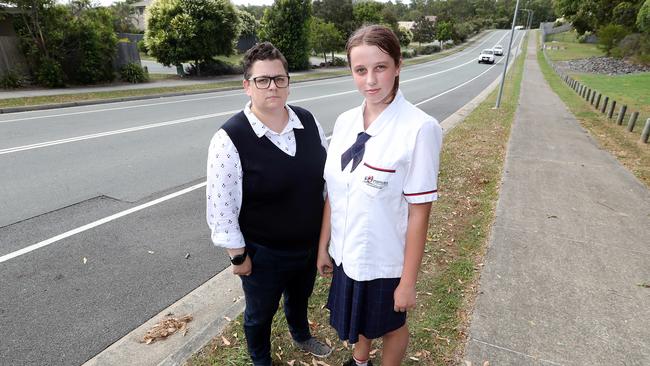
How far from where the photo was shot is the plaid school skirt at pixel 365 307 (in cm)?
204

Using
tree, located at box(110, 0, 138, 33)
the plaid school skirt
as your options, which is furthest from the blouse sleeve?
tree, located at box(110, 0, 138, 33)

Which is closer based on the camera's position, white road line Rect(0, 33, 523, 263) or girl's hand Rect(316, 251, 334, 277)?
girl's hand Rect(316, 251, 334, 277)

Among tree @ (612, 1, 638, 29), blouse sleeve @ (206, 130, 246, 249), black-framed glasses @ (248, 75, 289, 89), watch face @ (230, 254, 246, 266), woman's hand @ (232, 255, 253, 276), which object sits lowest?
woman's hand @ (232, 255, 253, 276)

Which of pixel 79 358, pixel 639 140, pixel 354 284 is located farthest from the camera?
pixel 639 140

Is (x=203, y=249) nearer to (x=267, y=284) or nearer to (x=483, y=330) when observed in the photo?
(x=267, y=284)

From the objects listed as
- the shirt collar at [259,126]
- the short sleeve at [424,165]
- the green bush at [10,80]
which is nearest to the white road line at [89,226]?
the shirt collar at [259,126]

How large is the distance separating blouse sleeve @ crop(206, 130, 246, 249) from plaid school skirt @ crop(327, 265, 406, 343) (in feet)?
2.09

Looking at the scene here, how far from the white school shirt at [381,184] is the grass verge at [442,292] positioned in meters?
1.13

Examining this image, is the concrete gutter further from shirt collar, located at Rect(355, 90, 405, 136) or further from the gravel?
the gravel

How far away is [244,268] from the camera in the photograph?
7.11ft

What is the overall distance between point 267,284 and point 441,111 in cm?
1276

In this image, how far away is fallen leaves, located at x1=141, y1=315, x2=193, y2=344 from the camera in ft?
9.52

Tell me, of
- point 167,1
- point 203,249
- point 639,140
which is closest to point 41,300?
point 203,249

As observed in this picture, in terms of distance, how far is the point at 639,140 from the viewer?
9.50m
